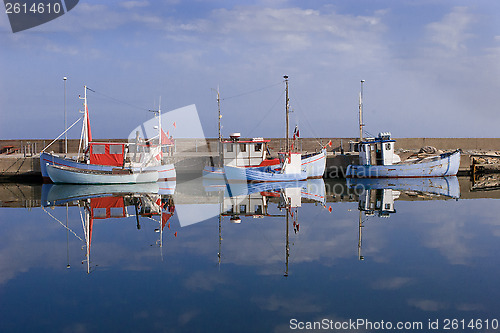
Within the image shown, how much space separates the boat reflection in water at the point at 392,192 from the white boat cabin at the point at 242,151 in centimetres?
603

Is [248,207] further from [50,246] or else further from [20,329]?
[20,329]

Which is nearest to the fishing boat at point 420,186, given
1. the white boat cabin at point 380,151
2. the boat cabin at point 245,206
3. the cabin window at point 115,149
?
the white boat cabin at point 380,151

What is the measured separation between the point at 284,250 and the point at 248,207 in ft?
21.6

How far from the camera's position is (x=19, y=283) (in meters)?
8.11

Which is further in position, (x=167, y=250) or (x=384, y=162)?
(x=384, y=162)

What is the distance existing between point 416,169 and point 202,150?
1686 cm

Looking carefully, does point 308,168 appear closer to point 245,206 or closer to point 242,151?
point 242,151

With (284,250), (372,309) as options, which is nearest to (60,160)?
(284,250)

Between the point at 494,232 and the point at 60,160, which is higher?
the point at 60,160

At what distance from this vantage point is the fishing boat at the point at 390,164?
2905 centimetres

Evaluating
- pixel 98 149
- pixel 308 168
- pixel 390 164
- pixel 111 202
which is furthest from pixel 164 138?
pixel 390 164

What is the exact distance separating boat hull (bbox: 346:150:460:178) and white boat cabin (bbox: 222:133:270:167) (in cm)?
688

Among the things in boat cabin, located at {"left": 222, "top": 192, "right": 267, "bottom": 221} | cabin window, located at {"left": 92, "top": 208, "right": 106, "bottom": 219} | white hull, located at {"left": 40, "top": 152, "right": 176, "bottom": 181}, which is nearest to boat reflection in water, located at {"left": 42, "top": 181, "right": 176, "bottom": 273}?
cabin window, located at {"left": 92, "top": 208, "right": 106, "bottom": 219}

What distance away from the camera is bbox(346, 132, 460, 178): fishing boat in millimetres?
29047
